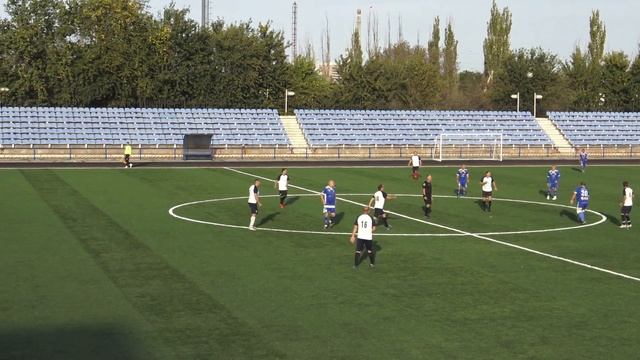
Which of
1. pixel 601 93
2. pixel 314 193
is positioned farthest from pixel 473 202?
pixel 601 93

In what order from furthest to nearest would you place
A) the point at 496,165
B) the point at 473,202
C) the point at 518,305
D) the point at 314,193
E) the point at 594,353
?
the point at 496,165 < the point at 314,193 < the point at 473,202 < the point at 518,305 < the point at 594,353

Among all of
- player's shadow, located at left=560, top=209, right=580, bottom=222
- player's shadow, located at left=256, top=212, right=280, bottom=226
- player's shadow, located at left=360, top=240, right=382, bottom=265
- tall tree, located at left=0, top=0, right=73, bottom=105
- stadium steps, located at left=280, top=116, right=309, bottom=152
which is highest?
tall tree, located at left=0, top=0, right=73, bottom=105

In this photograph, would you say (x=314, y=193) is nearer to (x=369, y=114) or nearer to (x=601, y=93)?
(x=369, y=114)

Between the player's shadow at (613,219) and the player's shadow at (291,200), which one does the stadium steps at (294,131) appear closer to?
the player's shadow at (291,200)

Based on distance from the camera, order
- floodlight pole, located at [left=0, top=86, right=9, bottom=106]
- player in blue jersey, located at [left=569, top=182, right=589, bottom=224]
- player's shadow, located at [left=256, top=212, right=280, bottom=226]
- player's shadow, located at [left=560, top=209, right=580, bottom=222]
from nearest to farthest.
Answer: player's shadow, located at [left=256, top=212, right=280, bottom=226], player in blue jersey, located at [left=569, top=182, right=589, bottom=224], player's shadow, located at [left=560, top=209, right=580, bottom=222], floodlight pole, located at [left=0, top=86, right=9, bottom=106]

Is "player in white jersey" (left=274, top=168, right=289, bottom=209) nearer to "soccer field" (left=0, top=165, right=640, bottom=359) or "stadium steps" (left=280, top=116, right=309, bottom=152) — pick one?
"soccer field" (left=0, top=165, right=640, bottom=359)

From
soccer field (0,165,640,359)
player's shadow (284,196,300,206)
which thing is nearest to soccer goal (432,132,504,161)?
player's shadow (284,196,300,206)

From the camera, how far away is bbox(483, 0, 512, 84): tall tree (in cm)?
12650

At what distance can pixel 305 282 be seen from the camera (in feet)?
73.9

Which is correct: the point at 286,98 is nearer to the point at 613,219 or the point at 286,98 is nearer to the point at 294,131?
the point at 294,131

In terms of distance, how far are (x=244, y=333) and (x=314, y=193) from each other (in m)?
27.8

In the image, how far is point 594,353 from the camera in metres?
16.4

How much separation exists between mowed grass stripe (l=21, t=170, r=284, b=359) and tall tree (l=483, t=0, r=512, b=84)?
100m

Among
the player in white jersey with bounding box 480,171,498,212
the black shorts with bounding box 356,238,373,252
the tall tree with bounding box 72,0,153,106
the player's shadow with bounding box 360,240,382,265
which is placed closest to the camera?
the black shorts with bounding box 356,238,373,252
